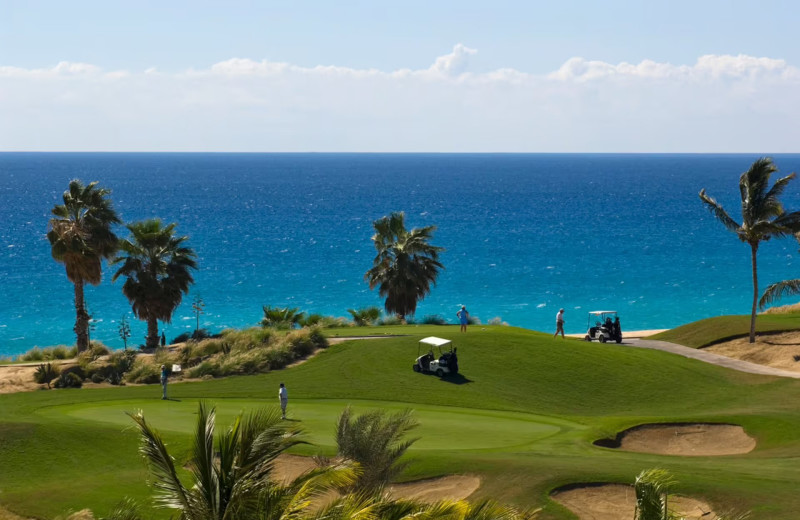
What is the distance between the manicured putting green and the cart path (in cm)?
1272

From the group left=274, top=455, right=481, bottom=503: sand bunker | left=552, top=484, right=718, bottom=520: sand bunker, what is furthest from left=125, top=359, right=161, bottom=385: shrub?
left=552, top=484, right=718, bottom=520: sand bunker

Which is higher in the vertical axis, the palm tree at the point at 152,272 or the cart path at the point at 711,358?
the palm tree at the point at 152,272

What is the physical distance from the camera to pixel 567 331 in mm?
70562

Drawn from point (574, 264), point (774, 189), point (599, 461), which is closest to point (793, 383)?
point (774, 189)

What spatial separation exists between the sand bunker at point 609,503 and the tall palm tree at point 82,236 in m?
33.9

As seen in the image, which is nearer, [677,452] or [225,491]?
[225,491]

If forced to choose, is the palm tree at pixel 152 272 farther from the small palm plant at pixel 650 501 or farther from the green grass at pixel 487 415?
the small palm plant at pixel 650 501

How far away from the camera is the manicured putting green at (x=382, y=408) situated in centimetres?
2461

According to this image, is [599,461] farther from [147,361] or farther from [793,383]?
[147,361]

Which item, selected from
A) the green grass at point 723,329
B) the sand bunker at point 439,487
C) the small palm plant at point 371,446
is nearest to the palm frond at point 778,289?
the green grass at point 723,329

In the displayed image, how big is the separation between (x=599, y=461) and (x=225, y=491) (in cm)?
1287

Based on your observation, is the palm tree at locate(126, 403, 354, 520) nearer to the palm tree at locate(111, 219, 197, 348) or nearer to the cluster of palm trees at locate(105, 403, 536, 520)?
the cluster of palm trees at locate(105, 403, 536, 520)

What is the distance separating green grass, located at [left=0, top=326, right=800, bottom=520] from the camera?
20250 millimetres

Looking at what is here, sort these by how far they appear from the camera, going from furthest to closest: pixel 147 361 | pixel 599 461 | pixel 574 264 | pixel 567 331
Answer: pixel 574 264 < pixel 567 331 < pixel 147 361 < pixel 599 461
